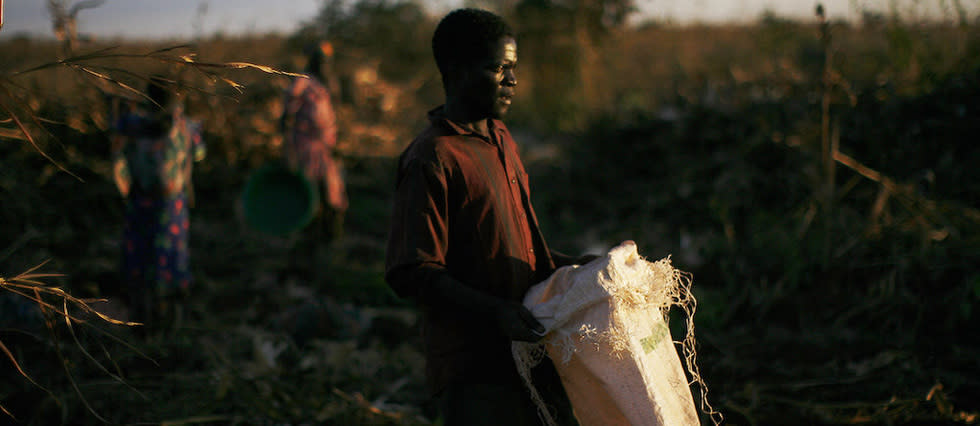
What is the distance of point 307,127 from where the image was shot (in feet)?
16.0

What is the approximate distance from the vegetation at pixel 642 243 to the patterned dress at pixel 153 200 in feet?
0.93

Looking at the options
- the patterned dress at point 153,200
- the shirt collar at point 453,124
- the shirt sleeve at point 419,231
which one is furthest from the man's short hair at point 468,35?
the patterned dress at point 153,200

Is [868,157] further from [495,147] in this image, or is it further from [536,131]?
[536,131]

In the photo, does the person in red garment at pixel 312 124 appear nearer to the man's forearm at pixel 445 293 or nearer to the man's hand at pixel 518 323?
the man's forearm at pixel 445 293

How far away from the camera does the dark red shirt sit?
61.8 inches

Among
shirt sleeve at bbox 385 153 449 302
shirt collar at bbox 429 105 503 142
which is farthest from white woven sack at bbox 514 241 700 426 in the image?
shirt collar at bbox 429 105 503 142

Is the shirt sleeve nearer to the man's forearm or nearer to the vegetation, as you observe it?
the man's forearm

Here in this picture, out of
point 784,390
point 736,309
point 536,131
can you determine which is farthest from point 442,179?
point 536,131

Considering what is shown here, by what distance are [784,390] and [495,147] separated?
2240mm

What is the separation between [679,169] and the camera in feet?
21.1

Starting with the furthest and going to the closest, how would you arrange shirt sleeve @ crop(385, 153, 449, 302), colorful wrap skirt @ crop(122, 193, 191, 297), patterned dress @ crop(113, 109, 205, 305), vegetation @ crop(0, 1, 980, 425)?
colorful wrap skirt @ crop(122, 193, 191, 297), patterned dress @ crop(113, 109, 205, 305), vegetation @ crop(0, 1, 980, 425), shirt sleeve @ crop(385, 153, 449, 302)

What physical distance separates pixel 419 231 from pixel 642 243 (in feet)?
12.9

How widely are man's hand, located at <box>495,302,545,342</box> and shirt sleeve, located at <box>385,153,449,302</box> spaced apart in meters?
0.17

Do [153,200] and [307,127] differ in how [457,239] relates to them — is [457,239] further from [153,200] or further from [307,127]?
[307,127]
